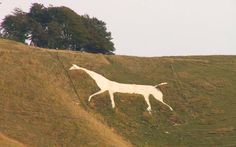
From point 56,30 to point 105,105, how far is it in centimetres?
2650

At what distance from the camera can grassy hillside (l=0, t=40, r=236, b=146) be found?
37469mm

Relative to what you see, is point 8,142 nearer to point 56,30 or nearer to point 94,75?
point 94,75

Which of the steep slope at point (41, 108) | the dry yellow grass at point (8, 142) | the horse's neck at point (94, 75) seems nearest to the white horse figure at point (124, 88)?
the horse's neck at point (94, 75)

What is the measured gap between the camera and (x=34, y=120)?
125 ft

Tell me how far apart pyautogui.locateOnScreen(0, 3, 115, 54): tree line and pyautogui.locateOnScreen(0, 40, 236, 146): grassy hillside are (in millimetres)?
16325

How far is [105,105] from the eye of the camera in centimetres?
4281

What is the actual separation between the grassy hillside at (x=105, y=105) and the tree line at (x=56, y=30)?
16325 millimetres

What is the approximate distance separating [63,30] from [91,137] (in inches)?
1321

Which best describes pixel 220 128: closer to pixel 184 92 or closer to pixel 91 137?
pixel 184 92

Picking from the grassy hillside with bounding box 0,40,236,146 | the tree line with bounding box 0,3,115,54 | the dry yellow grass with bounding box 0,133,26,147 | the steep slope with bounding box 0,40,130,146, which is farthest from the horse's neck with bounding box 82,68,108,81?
the tree line with bounding box 0,3,115,54

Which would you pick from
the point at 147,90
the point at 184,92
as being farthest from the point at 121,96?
the point at 184,92

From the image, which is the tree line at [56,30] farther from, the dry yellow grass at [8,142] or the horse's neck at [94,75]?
the dry yellow grass at [8,142]

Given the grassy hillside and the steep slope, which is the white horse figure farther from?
the steep slope

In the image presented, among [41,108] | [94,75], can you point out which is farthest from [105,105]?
[41,108]
